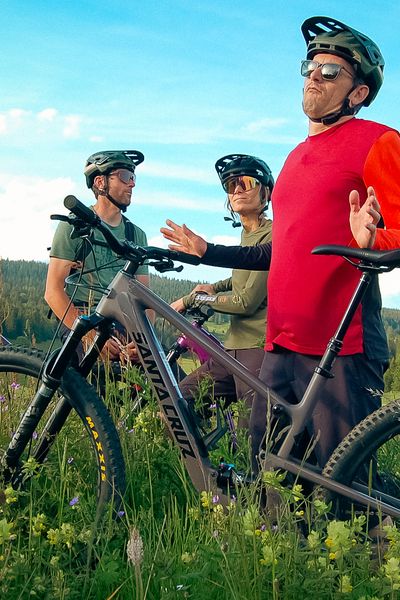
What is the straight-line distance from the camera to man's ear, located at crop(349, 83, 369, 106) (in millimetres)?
3867

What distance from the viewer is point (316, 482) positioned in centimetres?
363

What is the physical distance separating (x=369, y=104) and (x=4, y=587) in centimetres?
293

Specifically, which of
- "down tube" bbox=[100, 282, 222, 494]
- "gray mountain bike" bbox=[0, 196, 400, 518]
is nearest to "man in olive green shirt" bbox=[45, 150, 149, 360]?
"gray mountain bike" bbox=[0, 196, 400, 518]

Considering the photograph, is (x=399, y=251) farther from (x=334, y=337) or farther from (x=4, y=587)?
(x=4, y=587)

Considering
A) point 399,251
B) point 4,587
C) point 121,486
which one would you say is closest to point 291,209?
point 399,251

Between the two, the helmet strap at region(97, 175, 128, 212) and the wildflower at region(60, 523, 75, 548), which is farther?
the helmet strap at region(97, 175, 128, 212)

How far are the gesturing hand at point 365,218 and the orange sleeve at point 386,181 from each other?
5 cm

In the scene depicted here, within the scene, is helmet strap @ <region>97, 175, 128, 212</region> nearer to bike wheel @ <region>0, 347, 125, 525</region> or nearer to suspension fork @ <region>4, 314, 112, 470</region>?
bike wheel @ <region>0, 347, 125, 525</region>

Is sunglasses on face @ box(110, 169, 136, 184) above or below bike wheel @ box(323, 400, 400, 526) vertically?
above

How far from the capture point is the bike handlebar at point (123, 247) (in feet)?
12.1

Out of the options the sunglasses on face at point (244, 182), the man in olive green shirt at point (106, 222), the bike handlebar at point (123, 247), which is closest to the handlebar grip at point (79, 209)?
the bike handlebar at point (123, 247)

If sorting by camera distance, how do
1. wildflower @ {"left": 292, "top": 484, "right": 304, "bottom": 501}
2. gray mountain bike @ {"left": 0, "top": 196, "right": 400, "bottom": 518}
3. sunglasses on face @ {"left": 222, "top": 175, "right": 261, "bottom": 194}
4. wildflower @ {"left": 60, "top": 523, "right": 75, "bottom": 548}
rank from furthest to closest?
1. sunglasses on face @ {"left": 222, "top": 175, "right": 261, "bottom": 194}
2. gray mountain bike @ {"left": 0, "top": 196, "right": 400, "bottom": 518}
3. wildflower @ {"left": 60, "top": 523, "right": 75, "bottom": 548}
4. wildflower @ {"left": 292, "top": 484, "right": 304, "bottom": 501}

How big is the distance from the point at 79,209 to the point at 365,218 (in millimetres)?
1388

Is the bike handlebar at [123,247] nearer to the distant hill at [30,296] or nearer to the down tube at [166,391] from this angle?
the down tube at [166,391]
